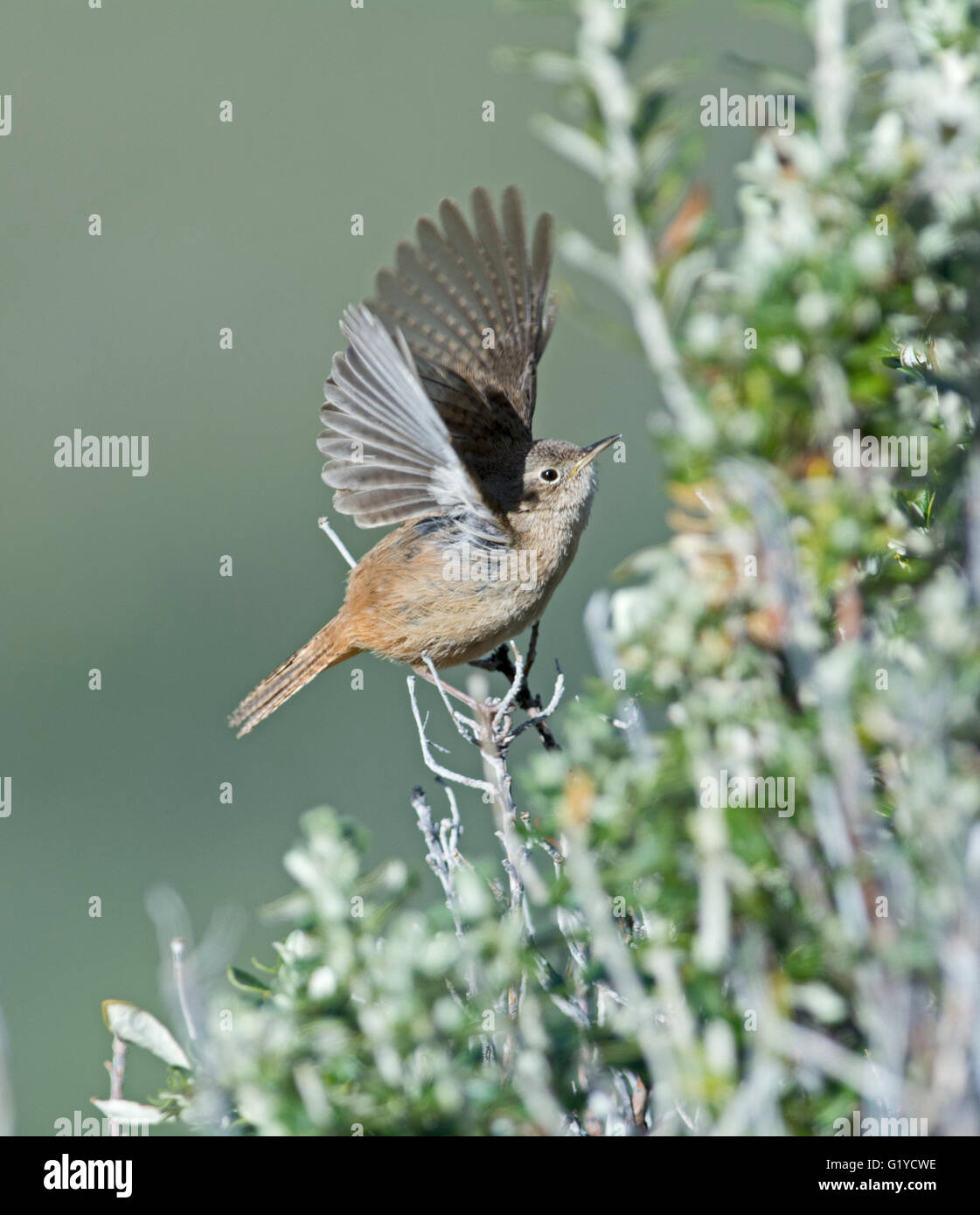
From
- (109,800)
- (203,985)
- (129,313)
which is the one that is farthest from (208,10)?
(203,985)

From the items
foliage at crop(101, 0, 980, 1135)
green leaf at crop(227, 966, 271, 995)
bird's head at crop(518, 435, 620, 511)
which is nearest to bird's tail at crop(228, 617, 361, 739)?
bird's head at crop(518, 435, 620, 511)

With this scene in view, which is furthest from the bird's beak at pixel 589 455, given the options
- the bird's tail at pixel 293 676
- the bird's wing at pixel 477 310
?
the bird's tail at pixel 293 676

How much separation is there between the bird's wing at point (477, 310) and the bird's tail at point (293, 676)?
744 millimetres

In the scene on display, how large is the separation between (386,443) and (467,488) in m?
0.26

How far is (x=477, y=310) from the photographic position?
4008mm

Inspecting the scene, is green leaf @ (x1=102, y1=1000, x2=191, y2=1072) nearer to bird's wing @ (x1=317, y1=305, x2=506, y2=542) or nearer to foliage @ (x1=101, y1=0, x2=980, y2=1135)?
foliage @ (x1=101, y1=0, x2=980, y2=1135)

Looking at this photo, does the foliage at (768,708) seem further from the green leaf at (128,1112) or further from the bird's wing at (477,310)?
the bird's wing at (477,310)

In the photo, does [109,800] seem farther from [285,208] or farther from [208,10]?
[208,10]

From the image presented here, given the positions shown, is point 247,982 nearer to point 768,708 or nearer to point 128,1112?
point 128,1112

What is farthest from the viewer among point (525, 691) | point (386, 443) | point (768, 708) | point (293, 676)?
point (293, 676)

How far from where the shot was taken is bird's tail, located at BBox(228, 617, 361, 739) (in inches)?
169

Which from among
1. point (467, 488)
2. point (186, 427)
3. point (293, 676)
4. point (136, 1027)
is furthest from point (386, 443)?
point (186, 427)

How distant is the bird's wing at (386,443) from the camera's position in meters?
2.57

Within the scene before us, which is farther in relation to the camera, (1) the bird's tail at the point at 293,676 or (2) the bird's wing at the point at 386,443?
(1) the bird's tail at the point at 293,676
